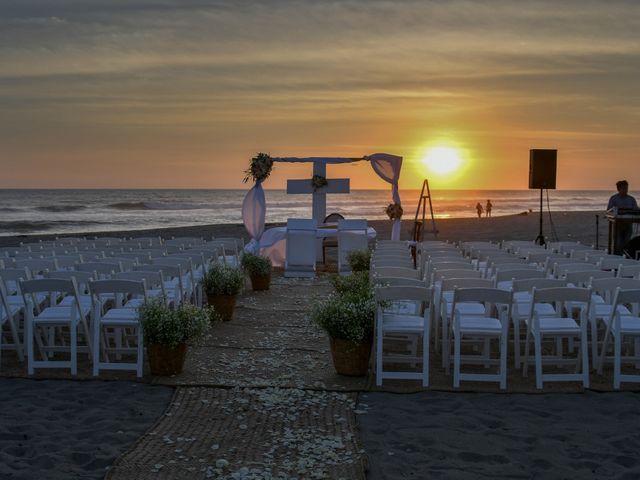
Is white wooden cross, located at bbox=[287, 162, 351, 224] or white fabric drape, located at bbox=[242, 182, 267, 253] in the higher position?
white wooden cross, located at bbox=[287, 162, 351, 224]

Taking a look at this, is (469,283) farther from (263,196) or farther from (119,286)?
(263,196)

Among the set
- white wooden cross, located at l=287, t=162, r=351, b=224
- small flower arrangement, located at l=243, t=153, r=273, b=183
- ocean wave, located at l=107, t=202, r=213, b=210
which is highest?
small flower arrangement, located at l=243, t=153, r=273, b=183

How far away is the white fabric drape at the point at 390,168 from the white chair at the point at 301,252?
2370 mm

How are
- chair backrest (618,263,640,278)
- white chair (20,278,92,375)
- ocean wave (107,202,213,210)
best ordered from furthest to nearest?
1. ocean wave (107,202,213,210)
2. chair backrest (618,263,640,278)
3. white chair (20,278,92,375)

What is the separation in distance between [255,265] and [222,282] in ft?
9.07

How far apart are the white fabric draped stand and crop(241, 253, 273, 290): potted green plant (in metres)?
2.73

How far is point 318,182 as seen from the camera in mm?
15680

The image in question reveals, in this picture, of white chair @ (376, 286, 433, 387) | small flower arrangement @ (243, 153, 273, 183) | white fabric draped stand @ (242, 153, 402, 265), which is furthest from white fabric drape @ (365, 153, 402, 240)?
white chair @ (376, 286, 433, 387)

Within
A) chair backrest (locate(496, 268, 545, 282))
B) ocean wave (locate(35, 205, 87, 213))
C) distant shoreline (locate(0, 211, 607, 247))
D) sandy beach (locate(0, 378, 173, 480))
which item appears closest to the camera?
sandy beach (locate(0, 378, 173, 480))

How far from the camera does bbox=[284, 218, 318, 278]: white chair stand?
13.5m

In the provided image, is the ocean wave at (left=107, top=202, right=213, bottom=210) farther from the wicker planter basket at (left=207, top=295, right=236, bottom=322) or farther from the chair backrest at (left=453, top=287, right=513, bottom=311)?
the chair backrest at (left=453, top=287, right=513, bottom=311)

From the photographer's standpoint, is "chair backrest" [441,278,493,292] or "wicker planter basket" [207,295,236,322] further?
"wicker planter basket" [207,295,236,322]

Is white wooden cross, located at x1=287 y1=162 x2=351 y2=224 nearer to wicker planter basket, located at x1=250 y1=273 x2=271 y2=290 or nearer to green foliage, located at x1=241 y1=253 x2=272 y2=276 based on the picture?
green foliage, located at x1=241 y1=253 x2=272 y2=276

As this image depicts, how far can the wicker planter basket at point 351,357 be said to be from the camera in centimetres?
614
